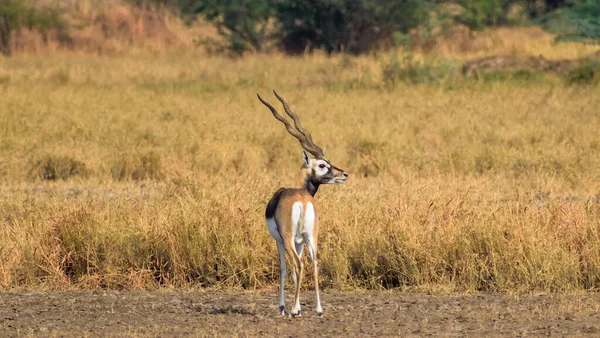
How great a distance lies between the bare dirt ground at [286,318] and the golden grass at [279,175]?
1.24 ft

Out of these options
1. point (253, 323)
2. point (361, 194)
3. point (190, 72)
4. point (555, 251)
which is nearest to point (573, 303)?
point (555, 251)

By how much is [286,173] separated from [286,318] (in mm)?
6576

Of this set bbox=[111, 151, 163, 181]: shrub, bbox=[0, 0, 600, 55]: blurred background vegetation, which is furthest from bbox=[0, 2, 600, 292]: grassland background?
bbox=[0, 0, 600, 55]: blurred background vegetation

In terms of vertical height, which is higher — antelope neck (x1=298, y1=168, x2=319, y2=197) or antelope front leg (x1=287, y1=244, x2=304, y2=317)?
antelope neck (x1=298, y1=168, x2=319, y2=197)

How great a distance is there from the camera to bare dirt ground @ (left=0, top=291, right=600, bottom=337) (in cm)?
712

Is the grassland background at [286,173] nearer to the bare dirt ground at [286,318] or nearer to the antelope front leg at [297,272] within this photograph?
the bare dirt ground at [286,318]

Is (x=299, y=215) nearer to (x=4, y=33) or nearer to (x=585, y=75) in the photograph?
(x=585, y=75)

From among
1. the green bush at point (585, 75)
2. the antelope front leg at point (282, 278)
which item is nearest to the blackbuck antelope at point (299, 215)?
the antelope front leg at point (282, 278)

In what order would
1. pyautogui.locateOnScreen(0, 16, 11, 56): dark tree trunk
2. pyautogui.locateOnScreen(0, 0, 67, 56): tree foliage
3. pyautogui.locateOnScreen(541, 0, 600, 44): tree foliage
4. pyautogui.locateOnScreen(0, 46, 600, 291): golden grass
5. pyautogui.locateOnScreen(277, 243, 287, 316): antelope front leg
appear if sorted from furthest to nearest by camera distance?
1. pyautogui.locateOnScreen(0, 0, 67, 56): tree foliage
2. pyautogui.locateOnScreen(0, 16, 11, 56): dark tree trunk
3. pyautogui.locateOnScreen(541, 0, 600, 44): tree foliage
4. pyautogui.locateOnScreen(0, 46, 600, 291): golden grass
5. pyautogui.locateOnScreen(277, 243, 287, 316): antelope front leg

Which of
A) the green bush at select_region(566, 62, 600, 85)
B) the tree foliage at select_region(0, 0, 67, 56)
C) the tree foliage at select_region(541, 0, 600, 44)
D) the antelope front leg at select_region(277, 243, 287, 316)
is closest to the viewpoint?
the antelope front leg at select_region(277, 243, 287, 316)

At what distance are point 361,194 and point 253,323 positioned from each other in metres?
4.87

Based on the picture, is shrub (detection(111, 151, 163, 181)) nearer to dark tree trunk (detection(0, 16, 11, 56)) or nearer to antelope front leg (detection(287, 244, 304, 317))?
antelope front leg (detection(287, 244, 304, 317))

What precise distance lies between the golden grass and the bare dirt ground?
379mm

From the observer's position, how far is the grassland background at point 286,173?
29.2 feet
